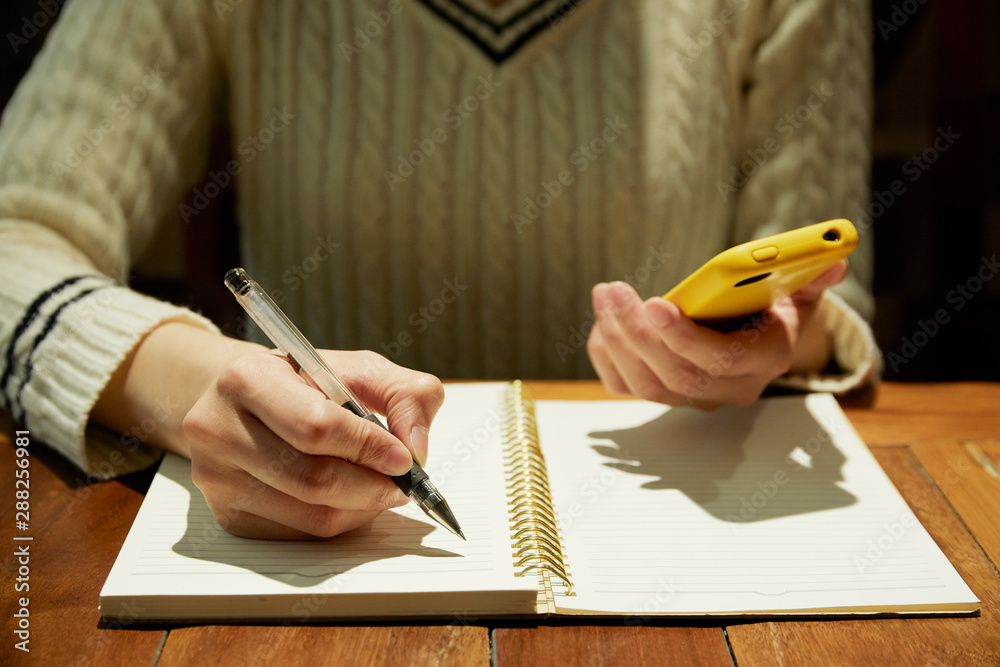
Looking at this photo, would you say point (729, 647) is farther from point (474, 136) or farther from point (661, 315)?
point (474, 136)

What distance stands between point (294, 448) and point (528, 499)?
0.51ft

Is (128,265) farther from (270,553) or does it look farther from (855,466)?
(855,466)

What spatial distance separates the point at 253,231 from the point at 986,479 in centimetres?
80

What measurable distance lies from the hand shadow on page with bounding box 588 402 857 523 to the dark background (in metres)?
0.75

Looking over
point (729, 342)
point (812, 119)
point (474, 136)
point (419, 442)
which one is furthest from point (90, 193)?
point (812, 119)

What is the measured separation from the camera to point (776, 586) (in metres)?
0.46

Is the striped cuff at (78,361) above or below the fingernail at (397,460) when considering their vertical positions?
above

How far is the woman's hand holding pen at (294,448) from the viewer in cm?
43

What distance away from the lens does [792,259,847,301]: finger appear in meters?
0.64

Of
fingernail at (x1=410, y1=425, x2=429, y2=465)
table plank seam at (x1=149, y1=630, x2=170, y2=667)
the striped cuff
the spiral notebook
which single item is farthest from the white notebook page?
the striped cuff

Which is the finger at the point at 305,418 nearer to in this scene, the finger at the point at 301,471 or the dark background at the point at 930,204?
the finger at the point at 301,471

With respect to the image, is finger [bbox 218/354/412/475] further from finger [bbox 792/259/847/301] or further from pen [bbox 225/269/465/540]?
finger [bbox 792/259/847/301]

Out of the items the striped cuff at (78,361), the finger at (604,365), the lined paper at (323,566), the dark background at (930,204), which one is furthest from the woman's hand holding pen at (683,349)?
the dark background at (930,204)

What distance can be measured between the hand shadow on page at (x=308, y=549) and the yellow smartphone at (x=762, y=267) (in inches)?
9.8
